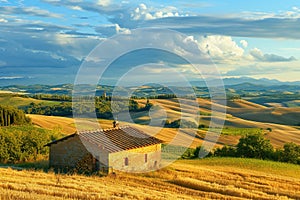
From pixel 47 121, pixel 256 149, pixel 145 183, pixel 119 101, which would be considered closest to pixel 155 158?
pixel 145 183

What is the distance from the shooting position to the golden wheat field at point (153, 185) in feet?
59.6

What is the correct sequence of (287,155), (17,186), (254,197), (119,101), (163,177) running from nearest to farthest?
1. (17,186)
2. (254,197)
3. (163,177)
4. (287,155)
5. (119,101)

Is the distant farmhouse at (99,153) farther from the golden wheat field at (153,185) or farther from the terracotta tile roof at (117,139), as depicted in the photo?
the golden wheat field at (153,185)

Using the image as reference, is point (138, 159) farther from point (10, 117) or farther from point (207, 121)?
point (207, 121)

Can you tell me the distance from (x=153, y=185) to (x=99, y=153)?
20.9 ft

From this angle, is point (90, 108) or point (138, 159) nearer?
point (138, 159)

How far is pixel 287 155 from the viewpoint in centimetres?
4919

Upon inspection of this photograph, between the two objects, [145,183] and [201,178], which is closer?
[145,183]

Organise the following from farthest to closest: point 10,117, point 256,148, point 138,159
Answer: point 10,117
point 256,148
point 138,159

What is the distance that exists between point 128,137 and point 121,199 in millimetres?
18287

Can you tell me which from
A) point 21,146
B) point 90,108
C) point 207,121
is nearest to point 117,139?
point 21,146

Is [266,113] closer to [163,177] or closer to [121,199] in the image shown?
[163,177]

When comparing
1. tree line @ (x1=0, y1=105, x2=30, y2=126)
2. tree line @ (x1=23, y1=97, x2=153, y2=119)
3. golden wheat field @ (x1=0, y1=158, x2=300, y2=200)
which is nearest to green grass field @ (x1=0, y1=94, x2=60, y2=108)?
tree line @ (x1=23, y1=97, x2=153, y2=119)

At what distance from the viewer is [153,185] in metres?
26.0
